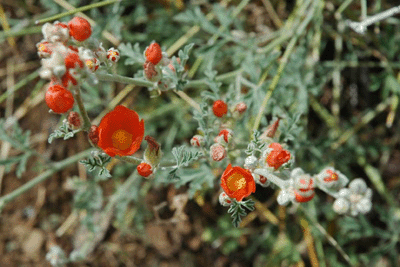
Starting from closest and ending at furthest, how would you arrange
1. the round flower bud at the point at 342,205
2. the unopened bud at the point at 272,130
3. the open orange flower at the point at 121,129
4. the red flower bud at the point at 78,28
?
the red flower bud at the point at 78,28, the open orange flower at the point at 121,129, the round flower bud at the point at 342,205, the unopened bud at the point at 272,130

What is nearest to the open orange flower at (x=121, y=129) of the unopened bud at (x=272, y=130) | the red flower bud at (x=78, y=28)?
the red flower bud at (x=78, y=28)

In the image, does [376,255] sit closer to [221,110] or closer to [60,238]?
[221,110]

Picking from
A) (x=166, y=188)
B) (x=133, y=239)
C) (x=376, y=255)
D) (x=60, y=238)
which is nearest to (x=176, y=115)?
(x=166, y=188)

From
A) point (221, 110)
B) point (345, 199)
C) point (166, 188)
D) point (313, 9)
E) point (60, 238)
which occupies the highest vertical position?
point (313, 9)

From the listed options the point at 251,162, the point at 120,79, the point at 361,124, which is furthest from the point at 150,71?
the point at 361,124

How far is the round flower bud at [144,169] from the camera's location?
177 centimetres

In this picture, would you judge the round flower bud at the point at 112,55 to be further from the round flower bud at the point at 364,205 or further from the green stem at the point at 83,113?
the round flower bud at the point at 364,205

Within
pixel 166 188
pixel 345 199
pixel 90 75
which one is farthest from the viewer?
pixel 166 188

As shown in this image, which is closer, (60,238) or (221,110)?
(221,110)

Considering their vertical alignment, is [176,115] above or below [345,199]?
below

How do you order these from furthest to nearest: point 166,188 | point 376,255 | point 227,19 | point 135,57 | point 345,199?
point 166,188
point 376,255
point 227,19
point 135,57
point 345,199

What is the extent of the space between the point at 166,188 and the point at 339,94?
1729 millimetres

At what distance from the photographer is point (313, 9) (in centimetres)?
272

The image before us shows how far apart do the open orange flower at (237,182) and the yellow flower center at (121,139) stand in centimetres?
47
